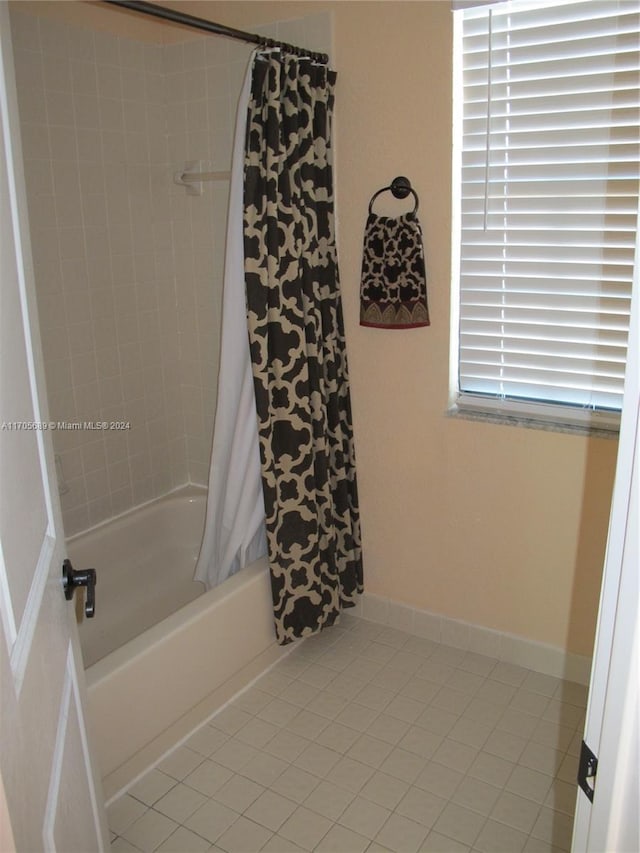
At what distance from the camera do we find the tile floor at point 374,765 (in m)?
1.90

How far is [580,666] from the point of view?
245 cm

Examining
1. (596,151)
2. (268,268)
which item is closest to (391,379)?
(268,268)

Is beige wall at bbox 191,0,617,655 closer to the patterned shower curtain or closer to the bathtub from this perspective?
the patterned shower curtain

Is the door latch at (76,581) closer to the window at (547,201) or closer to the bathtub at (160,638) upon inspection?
the bathtub at (160,638)

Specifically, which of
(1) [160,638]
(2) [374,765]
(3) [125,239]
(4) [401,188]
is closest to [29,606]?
(1) [160,638]

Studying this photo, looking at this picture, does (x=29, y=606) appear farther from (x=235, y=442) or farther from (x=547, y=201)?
(x=547, y=201)

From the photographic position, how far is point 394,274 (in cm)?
239

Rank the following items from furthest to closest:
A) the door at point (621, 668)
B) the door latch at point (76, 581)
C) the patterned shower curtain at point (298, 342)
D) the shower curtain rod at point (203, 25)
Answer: the patterned shower curtain at point (298, 342) < the shower curtain rod at point (203, 25) < the door latch at point (76, 581) < the door at point (621, 668)

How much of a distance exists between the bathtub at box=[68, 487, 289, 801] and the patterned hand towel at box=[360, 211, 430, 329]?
961mm

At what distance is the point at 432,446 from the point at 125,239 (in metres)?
1.44

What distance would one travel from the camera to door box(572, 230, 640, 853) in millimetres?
770

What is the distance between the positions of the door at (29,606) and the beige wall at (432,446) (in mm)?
1400

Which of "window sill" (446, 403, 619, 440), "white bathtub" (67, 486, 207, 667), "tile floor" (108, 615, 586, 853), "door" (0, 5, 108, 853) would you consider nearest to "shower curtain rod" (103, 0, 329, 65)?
"door" (0, 5, 108, 853)

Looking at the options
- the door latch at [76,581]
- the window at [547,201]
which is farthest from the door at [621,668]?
the window at [547,201]
